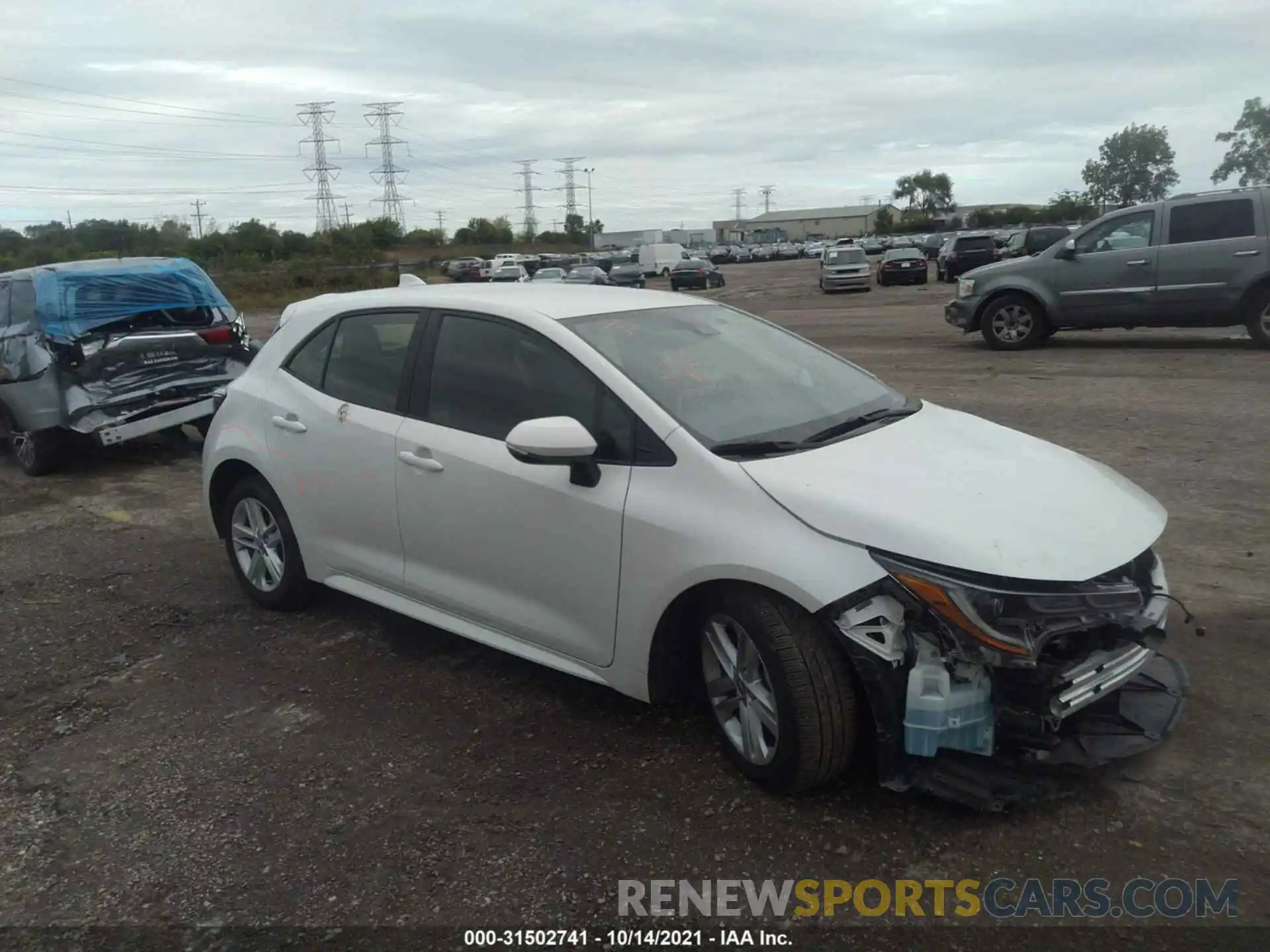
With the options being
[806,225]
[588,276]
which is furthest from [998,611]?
[806,225]

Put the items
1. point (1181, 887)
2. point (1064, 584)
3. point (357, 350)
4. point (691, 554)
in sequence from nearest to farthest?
1. point (1181, 887)
2. point (1064, 584)
3. point (691, 554)
4. point (357, 350)

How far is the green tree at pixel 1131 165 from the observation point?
78875mm

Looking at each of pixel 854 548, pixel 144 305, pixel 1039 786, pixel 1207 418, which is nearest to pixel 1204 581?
pixel 1039 786

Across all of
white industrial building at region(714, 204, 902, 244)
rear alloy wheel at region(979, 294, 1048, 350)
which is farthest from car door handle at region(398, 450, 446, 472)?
white industrial building at region(714, 204, 902, 244)

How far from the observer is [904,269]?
33469 millimetres

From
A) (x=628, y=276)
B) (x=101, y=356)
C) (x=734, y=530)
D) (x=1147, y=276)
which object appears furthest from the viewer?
(x=628, y=276)

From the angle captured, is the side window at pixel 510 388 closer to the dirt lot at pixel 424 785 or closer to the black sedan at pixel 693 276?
the dirt lot at pixel 424 785

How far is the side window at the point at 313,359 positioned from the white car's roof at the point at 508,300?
0.10m

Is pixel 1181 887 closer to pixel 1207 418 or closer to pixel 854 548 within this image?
pixel 854 548

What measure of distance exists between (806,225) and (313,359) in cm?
14986

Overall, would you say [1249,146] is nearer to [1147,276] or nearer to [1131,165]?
[1131,165]

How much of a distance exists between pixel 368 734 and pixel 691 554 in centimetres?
156

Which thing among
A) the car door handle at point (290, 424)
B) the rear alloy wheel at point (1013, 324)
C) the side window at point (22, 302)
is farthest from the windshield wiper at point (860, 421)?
the rear alloy wheel at point (1013, 324)

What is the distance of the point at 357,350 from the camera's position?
4.76m
